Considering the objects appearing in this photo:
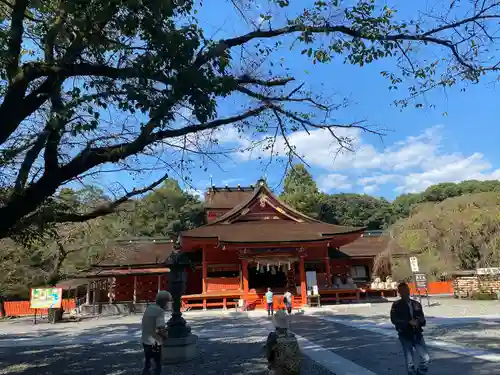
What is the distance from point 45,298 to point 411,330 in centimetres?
2013

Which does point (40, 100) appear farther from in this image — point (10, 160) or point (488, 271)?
point (488, 271)

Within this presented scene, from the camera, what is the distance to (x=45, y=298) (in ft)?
68.7

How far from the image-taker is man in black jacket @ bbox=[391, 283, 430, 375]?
19.0 ft

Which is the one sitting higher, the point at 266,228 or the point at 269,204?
the point at 269,204

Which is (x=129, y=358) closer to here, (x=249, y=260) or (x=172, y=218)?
(x=249, y=260)

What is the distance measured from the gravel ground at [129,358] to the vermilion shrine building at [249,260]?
775 cm

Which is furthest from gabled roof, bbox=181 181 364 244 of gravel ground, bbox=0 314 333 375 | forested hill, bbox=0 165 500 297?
gravel ground, bbox=0 314 333 375

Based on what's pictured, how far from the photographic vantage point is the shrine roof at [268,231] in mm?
21688

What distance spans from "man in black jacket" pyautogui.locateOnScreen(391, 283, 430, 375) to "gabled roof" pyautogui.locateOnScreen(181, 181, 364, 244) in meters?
15.4

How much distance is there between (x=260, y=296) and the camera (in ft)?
72.4

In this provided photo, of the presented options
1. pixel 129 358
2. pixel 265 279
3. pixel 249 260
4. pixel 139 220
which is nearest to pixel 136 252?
pixel 265 279

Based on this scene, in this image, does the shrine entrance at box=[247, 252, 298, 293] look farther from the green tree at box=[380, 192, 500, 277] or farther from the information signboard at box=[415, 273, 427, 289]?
the green tree at box=[380, 192, 500, 277]

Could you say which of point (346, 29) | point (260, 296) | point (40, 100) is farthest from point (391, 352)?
point (260, 296)

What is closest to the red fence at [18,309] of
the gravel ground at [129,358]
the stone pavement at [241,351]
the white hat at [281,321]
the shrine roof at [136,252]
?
the shrine roof at [136,252]
